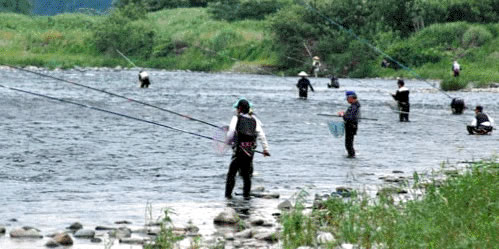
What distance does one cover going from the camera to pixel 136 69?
3509 inches

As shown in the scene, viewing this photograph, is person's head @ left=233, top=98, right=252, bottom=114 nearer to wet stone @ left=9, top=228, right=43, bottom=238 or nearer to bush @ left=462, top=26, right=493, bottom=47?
wet stone @ left=9, top=228, right=43, bottom=238

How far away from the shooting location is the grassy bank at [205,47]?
71.8 m

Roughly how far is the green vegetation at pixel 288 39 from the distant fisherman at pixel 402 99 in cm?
2074

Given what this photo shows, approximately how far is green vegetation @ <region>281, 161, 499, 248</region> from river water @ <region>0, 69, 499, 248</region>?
6.21ft

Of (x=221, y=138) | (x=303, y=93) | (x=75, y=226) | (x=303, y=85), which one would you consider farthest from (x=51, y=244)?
(x=303, y=93)

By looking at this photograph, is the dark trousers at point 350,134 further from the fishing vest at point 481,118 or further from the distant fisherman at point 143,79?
the distant fisherman at point 143,79

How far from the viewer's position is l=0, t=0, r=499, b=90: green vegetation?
241 feet

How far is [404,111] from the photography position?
3516 centimetres

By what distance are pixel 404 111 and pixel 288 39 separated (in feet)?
156

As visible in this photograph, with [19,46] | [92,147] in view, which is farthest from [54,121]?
[19,46]

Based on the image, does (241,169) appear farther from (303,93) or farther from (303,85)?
(303,93)

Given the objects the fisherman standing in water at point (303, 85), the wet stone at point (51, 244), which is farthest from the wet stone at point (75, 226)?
the fisherman standing in water at point (303, 85)

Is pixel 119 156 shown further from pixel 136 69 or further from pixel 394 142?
pixel 136 69

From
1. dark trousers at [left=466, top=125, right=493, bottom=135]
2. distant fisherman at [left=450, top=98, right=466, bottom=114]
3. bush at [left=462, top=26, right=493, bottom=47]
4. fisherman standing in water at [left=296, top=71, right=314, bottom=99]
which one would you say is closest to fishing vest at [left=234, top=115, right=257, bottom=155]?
dark trousers at [left=466, top=125, right=493, bottom=135]
